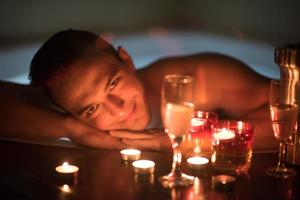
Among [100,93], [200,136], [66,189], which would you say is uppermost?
[100,93]

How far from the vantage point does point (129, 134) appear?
53.0 inches

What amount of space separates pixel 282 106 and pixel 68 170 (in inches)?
18.8

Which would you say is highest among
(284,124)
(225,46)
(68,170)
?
(225,46)

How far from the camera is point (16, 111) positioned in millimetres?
1520

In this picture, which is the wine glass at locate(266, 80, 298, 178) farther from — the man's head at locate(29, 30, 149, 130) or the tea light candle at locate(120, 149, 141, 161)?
the man's head at locate(29, 30, 149, 130)

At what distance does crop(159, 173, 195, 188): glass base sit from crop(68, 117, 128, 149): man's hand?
262mm

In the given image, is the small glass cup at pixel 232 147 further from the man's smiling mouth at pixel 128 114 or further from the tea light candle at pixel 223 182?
the man's smiling mouth at pixel 128 114

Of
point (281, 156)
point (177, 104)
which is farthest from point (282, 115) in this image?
point (177, 104)

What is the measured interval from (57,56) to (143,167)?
481 millimetres

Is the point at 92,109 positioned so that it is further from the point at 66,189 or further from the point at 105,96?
the point at 66,189

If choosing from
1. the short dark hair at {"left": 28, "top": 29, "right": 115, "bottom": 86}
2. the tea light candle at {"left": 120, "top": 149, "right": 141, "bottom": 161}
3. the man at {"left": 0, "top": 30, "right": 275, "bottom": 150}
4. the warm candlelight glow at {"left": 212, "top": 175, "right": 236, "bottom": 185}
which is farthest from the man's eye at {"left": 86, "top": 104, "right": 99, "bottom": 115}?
the warm candlelight glow at {"left": 212, "top": 175, "right": 236, "bottom": 185}

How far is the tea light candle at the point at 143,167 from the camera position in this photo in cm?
110

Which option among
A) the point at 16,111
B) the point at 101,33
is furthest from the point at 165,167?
the point at 101,33

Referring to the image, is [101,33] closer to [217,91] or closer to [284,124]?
[217,91]
